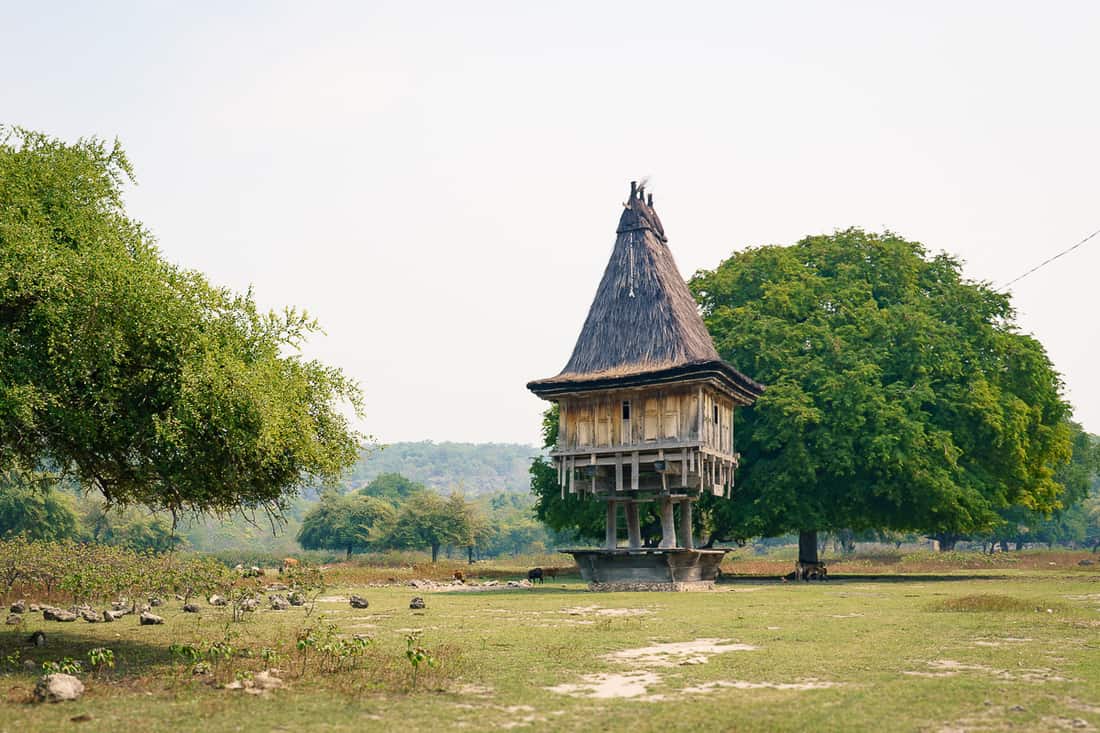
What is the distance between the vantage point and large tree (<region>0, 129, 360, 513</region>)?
40.6 ft

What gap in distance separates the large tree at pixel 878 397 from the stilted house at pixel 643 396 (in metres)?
3.29

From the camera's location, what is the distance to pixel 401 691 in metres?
11.0

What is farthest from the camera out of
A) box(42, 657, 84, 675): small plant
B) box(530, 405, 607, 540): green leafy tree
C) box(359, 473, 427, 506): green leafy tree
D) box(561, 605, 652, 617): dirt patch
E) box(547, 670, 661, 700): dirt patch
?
box(359, 473, 427, 506): green leafy tree

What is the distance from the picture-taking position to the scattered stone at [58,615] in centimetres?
1838

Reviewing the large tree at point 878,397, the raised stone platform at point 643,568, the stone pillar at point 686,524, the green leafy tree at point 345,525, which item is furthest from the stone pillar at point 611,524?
the green leafy tree at point 345,525

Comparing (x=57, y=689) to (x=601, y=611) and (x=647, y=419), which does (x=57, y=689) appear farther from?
(x=647, y=419)

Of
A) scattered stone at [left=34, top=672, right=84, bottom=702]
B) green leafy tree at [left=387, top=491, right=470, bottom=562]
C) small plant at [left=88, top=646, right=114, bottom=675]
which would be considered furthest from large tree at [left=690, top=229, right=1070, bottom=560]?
green leafy tree at [left=387, top=491, right=470, bottom=562]

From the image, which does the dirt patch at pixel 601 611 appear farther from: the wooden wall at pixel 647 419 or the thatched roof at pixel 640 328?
the thatched roof at pixel 640 328

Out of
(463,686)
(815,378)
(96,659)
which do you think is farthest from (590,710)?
(815,378)

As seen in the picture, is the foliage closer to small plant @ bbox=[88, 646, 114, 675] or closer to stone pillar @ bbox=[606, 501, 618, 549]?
stone pillar @ bbox=[606, 501, 618, 549]

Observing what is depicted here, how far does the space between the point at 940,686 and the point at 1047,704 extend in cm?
128

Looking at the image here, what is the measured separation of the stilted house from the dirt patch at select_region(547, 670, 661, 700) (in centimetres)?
2019

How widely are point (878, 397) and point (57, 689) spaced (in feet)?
105

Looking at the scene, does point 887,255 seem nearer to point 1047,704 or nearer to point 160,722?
point 1047,704
